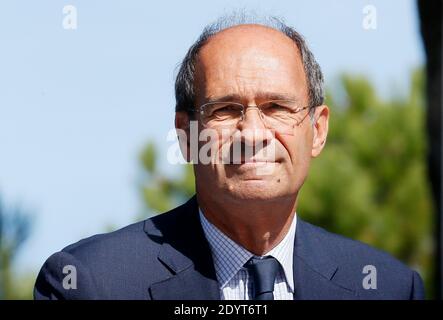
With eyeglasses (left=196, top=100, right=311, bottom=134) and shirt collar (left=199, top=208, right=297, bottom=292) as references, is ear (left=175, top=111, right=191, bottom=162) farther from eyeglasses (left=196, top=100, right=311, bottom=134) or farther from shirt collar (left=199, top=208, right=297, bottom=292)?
shirt collar (left=199, top=208, right=297, bottom=292)

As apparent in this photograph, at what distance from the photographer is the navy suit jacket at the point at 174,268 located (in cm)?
277

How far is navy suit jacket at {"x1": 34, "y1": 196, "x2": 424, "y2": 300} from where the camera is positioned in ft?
9.07

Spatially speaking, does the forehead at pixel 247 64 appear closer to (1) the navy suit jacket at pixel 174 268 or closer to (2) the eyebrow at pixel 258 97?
(2) the eyebrow at pixel 258 97

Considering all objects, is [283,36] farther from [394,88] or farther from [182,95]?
[394,88]

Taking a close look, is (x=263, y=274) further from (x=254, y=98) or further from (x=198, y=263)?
(x=254, y=98)

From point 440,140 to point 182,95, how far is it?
11.9ft

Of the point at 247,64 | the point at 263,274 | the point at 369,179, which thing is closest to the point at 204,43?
the point at 247,64

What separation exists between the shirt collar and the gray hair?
0.37 meters

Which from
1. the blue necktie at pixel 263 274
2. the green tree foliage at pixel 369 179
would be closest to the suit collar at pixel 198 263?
the blue necktie at pixel 263 274

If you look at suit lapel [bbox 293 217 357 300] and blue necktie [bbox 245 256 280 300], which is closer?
blue necktie [bbox 245 256 280 300]

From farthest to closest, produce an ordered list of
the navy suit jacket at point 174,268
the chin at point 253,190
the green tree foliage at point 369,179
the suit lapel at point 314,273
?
the green tree foliage at point 369,179 < the suit lapel at point 314,273 < the navy suit jacket at point 174,268 < the chin at point 253,190

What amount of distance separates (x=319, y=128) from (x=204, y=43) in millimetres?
462

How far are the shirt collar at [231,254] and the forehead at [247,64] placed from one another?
432 millimetres

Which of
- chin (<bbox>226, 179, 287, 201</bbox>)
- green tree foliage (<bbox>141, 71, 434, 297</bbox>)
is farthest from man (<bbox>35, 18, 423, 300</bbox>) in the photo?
green tree foliage (<bbox>141, 71, 434, 297</bbox>)
